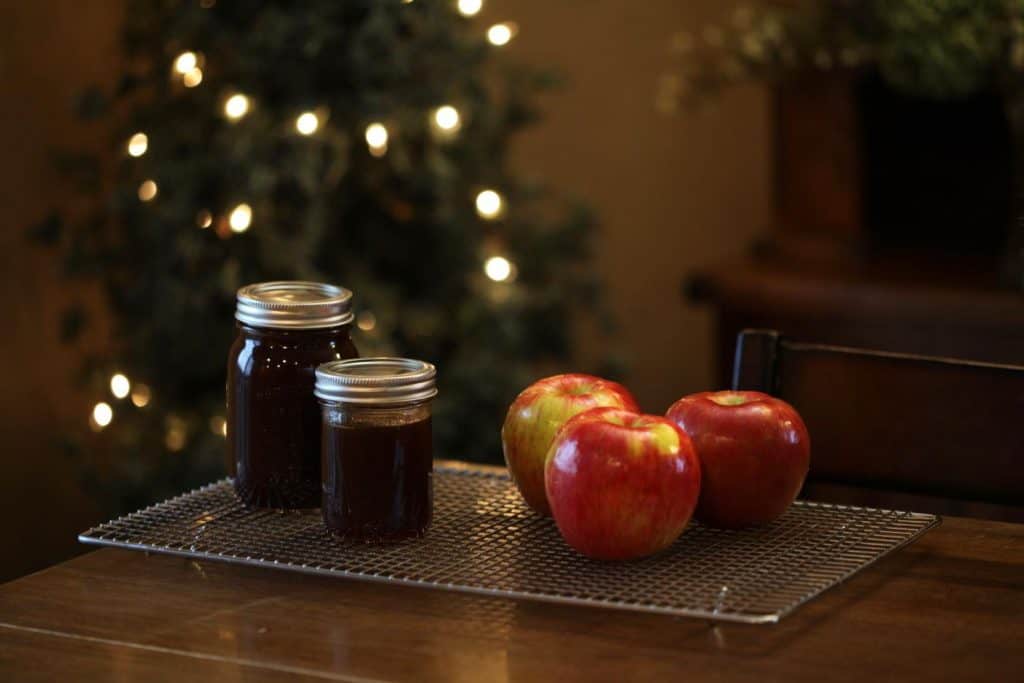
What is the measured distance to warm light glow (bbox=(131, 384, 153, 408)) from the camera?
2531mm

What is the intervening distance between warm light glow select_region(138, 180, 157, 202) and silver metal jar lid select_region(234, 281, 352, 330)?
134 centimetres

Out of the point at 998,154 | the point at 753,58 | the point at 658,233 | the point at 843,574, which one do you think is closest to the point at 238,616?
the point at 843,574

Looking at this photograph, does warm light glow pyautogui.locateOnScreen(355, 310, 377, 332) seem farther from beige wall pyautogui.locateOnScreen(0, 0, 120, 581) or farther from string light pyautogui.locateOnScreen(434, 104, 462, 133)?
beige wall pyautogui.locateOnScreen(0, 0, 120, 581)

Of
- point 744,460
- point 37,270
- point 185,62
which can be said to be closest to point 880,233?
point 185,62

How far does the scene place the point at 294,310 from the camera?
1.10 meters

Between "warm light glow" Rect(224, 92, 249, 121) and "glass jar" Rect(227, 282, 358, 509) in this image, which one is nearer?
"glass jar" Rect(227, 282, 358, 509)

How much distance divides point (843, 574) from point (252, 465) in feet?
1.38

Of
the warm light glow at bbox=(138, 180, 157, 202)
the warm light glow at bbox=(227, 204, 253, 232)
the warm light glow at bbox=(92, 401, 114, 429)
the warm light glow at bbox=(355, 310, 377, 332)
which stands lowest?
the warm light glow at bbox=(92, 401, 114, 429)

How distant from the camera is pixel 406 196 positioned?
2500mm

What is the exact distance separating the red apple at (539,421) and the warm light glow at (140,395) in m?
1.54

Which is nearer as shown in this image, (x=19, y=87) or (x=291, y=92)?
(x=291, y=92)

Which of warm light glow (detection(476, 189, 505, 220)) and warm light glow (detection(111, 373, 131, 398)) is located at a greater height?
warm light glow (detection(476, 189, 505, 220))

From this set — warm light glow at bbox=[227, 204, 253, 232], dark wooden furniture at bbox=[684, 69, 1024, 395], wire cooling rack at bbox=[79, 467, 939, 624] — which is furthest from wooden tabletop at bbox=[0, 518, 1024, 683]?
dark wooden furniture at bbox=[684, 69, 1024, 395]

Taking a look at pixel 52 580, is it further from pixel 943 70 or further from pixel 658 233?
pixel 658 233
